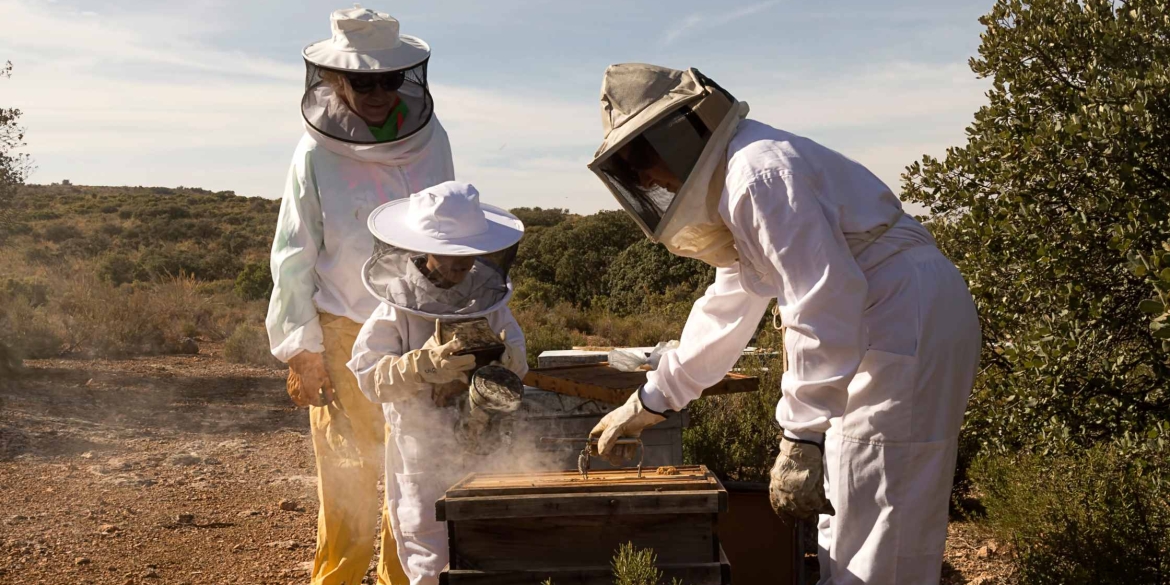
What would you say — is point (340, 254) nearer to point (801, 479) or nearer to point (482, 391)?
point (482, 391)

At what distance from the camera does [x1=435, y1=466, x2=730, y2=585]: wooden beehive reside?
9.28 feet

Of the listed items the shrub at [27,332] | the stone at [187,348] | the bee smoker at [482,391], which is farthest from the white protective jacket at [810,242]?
the stone at [187,348]

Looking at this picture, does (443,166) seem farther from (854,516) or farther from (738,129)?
(854,516)

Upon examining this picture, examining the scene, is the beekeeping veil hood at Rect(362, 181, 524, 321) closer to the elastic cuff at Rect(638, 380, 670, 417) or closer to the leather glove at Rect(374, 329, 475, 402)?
the leather glove at Rect(374, 329, 475, 402)

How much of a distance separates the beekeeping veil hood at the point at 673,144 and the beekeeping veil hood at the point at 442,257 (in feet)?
3.43

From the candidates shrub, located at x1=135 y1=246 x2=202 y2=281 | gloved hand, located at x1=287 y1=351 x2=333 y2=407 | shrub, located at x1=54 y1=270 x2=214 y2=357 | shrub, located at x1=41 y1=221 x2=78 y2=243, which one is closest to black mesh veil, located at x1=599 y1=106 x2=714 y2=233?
gloved hand, located at x1=287 y1=351 x2=333 y2=407

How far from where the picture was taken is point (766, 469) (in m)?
6.49

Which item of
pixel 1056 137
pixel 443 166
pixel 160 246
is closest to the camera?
pixel 1056 137

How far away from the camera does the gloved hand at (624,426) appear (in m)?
3.26

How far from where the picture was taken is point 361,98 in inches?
173

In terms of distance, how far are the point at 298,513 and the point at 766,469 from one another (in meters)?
3.30

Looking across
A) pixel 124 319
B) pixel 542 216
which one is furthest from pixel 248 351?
pixel 542 216

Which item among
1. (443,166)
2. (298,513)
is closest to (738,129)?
(443,166)

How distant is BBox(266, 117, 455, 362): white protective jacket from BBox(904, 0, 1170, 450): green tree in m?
2.57
